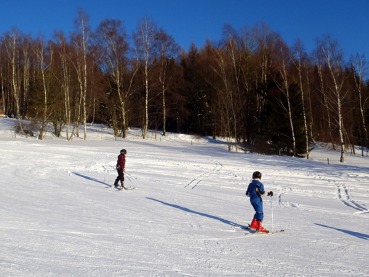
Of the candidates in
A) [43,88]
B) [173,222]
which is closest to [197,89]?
[43,88]

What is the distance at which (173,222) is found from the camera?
1027 cm

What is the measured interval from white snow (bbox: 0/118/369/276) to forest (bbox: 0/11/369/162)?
15427 millimetres

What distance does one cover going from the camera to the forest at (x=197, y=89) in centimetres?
3725

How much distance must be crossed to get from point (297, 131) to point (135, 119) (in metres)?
22.2

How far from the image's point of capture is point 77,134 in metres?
40.5

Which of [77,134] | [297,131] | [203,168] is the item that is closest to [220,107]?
[297,131]

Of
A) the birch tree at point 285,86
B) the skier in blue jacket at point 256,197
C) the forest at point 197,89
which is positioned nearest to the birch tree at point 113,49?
the forest at point 197,89

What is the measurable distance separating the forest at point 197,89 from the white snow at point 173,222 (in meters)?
15.4

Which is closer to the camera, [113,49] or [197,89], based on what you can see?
[113,49]

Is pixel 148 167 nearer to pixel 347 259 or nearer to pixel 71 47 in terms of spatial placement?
pixel 347 259

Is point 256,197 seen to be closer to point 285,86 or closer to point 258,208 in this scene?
point 258,208

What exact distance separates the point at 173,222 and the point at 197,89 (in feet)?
139

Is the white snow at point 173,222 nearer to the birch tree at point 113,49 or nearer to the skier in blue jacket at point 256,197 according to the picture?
the skier in blue jacket at point 256,197

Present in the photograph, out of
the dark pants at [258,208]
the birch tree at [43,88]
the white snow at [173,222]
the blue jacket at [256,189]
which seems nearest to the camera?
the white snow at [173,222]
